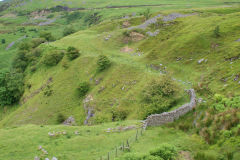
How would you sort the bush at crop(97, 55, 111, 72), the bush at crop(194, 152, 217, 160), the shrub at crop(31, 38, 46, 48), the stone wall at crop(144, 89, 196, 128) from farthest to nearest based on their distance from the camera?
1. the shrub at crop(31, 38, 46, 48)
2. the bush at crop(97, 55, 111, 72)
3. the stone wall at crop(144, 89, 196, 128)
4. the bush at crop(194, 152, 217, 160)

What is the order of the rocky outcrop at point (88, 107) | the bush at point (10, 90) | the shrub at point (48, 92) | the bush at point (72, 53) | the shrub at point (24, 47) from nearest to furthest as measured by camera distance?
the rocky outcrop at point (88, 107), the shrub at point (48, 92), the bush at point (72, 53), the bush at point (10, 90), the shrub at point (24, 47)

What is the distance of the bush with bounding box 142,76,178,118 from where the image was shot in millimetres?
30388

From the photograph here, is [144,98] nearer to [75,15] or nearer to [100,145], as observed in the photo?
[100,145]

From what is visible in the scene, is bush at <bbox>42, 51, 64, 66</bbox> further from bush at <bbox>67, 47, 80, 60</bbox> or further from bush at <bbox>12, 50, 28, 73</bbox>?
bush at <bbox>12, 50, 28, 73</bbox>


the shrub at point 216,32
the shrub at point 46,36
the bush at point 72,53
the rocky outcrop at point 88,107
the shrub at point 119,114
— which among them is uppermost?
the shrub at point 216,32

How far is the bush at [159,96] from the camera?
3039 cm

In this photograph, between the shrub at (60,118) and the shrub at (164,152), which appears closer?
the shrub at (164,152)

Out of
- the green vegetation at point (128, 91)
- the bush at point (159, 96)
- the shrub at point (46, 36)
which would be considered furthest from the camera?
the shrub at point (46, 36)

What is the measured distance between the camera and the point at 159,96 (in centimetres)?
3191

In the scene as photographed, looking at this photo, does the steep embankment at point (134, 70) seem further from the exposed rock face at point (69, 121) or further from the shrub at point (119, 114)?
the exposed rock face at point (69, 121)

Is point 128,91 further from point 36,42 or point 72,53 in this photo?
point 36,42

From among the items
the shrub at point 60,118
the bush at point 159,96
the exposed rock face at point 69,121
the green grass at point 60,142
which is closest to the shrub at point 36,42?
the shrub at point 60,118

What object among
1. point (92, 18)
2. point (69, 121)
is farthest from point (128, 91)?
point (92, 18)

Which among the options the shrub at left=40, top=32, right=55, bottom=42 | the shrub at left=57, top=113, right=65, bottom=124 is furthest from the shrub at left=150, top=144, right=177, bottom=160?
the shrub at left=40, top=32, right=55, bottom=42
